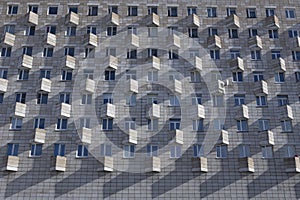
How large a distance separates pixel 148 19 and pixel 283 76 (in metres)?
17.7

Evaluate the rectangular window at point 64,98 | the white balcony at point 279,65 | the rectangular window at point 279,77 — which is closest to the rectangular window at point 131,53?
the rectangular window at point 64,98

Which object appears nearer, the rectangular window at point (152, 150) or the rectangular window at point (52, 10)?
the rectangular window at point (152, 150)

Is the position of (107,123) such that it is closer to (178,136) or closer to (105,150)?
(105,150)

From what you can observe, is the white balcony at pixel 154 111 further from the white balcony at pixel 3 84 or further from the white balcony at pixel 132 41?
the white balcony at pixel 3 84

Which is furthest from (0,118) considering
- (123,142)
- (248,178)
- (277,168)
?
(277,168)

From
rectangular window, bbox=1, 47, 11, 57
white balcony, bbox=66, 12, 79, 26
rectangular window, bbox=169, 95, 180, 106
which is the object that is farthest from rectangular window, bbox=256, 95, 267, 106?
rectangular window, bbox=1, 47, 11, 57

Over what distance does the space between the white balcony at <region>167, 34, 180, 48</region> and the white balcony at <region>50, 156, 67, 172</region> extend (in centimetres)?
1795

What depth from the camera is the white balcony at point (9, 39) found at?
1692 inches

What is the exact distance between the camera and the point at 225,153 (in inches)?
1526

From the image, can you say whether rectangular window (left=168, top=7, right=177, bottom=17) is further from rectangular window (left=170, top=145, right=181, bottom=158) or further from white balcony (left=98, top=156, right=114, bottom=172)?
white balcony (left=98, top=156, right=114, bottom=172)

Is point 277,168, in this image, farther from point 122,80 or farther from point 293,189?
point 122,80

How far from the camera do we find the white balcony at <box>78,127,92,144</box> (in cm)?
3828

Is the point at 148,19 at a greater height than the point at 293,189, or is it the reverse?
the point at 148,19

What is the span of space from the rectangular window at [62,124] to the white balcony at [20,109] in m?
3.91
